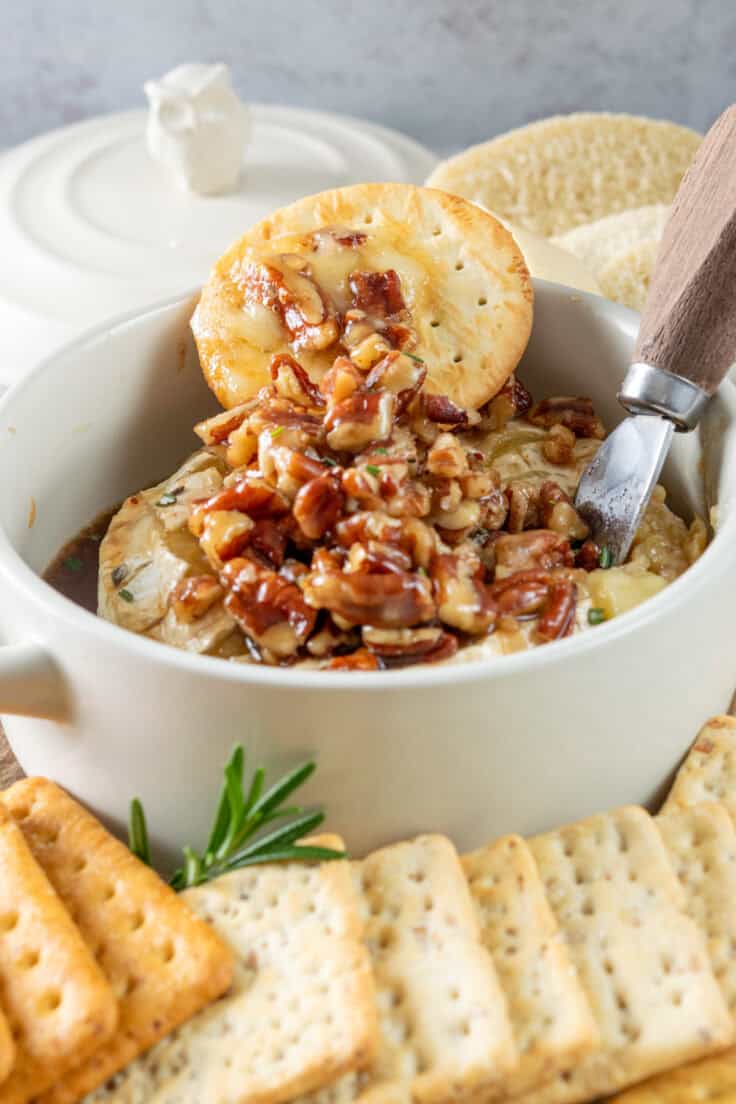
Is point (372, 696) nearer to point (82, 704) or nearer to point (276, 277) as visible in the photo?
point (82, 704)

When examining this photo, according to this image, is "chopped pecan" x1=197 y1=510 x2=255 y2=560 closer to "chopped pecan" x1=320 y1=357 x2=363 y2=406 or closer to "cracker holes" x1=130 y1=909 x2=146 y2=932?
"chopped pecan" x1=320 y1=357 x2=363 y2=406

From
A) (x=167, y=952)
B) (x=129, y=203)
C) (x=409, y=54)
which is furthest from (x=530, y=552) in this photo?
(x=409, y=54)

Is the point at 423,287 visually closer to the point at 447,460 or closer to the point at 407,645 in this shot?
the point at 447,460

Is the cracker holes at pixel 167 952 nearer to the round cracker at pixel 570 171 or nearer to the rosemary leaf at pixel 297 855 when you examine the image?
the rosemary leaf at pixel 297 855

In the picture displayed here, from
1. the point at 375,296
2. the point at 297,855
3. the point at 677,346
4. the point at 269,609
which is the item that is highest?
the point at 677,346

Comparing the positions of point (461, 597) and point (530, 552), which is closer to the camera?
point (461, 597)

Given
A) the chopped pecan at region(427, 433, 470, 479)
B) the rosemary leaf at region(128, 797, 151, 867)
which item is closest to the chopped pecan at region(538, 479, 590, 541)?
the chopped pecan at region(427, 433, 470, 479)

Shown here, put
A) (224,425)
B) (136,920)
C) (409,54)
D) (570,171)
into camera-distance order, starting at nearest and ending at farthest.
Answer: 1. (136,920)
2. (224,425)
3. (570,171)
4. (409,54)
